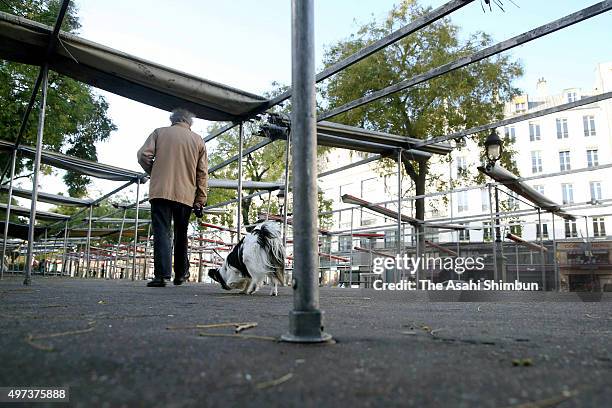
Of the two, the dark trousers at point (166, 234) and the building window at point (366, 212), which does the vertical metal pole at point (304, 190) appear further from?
the building window at point (366, 212)

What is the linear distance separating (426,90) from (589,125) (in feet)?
106

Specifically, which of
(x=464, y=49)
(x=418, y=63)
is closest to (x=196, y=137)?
(x=418, y=63)

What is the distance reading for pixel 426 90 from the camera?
1320cm

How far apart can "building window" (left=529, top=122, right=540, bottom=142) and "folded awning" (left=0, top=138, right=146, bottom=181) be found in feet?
130

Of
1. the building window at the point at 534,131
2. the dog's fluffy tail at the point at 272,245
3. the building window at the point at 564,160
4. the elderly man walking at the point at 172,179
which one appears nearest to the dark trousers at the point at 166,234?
the elderly man walking at the point at 172,179

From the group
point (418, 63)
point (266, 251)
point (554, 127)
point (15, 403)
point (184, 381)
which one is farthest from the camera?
point (554, 127)

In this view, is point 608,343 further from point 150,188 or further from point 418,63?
point 418,63

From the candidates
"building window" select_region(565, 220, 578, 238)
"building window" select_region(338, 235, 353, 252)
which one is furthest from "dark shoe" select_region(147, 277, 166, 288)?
"building window" select_region(565, 220, 578, 238)

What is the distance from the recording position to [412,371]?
3.72ft

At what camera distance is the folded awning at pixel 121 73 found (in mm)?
4124

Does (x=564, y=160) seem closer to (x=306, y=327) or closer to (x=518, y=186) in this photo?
(x=518, y=186)

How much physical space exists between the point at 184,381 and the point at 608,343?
5.25 ft

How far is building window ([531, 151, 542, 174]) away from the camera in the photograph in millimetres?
40125

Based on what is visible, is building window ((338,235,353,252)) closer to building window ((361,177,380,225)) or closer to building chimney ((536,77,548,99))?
building window ((361,177,380,225))
